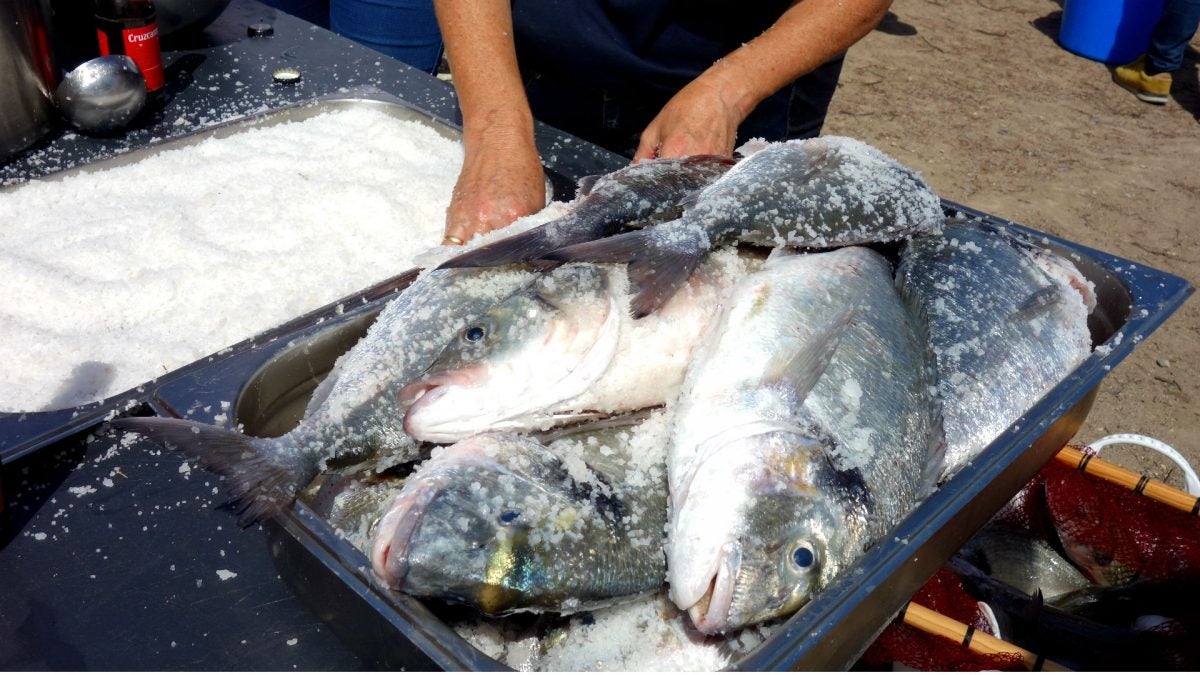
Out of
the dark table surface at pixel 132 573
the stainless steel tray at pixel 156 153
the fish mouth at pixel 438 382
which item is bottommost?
the dark table surface at pixel 132 573

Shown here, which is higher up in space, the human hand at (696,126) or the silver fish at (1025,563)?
the human hand at (696,126)

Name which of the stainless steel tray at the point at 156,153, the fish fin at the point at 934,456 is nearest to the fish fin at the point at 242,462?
the stainless steel tray at the point at 156,153

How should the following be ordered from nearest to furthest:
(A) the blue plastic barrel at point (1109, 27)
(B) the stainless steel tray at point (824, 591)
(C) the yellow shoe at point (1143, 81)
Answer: (B) the stainless steel tray at point (824, 591), (C) the yellow shoe at point (1143, 81), (A) the blue plastic barrel at point (1109, 27)

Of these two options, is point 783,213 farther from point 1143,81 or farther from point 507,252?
point 1143,81

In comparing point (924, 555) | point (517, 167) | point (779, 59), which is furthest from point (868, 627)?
point (779, 59)

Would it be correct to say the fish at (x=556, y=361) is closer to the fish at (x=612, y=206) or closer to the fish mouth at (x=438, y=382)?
the fish mouth at (x=438, y=382)

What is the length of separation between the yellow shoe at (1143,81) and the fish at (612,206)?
6.86m

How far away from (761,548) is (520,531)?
294mm

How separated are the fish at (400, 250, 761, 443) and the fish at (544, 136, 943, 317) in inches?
1.8

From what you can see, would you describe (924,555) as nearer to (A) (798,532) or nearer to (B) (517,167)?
(A) (798,532)

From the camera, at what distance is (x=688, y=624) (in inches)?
45.4

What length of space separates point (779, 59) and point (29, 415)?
183 centimetres

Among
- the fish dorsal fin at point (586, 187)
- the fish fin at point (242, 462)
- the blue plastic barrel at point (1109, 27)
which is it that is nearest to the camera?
the fish fin at point (242, 462)

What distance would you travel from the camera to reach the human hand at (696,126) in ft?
6.63
